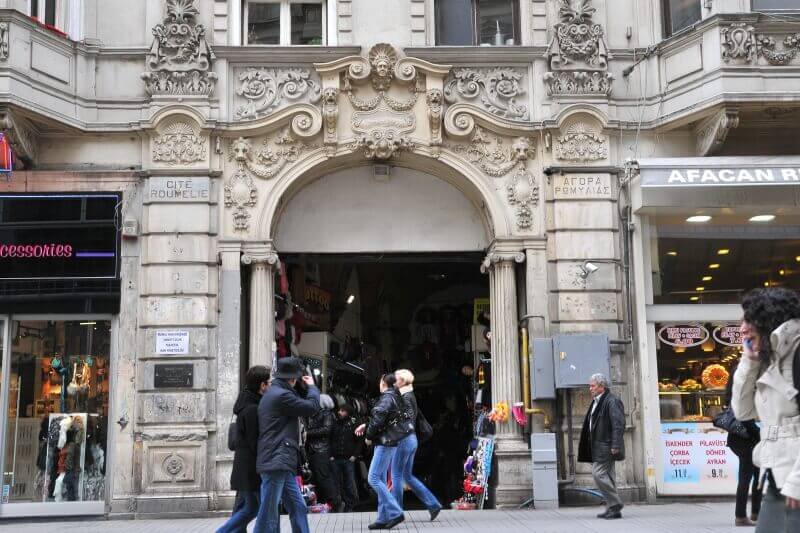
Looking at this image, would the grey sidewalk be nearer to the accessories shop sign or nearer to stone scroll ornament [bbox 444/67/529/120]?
the accessories shop sign

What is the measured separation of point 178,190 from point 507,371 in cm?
530

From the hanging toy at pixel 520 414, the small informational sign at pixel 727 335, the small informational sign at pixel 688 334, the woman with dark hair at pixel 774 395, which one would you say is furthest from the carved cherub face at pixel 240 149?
the woman with dark hair at pixel 774 395

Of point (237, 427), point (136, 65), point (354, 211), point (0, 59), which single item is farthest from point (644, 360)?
point (0, 59)

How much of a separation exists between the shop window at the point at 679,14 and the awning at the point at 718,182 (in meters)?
2.10

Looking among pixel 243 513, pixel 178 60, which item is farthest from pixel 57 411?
pixel 243 513

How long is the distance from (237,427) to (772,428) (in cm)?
547

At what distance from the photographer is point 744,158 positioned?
13.6 meters

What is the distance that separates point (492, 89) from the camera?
14.3 meters

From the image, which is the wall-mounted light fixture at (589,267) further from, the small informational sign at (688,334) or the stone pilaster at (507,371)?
the small informational sign at (688,334)

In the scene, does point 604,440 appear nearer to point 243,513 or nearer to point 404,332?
point 243,513

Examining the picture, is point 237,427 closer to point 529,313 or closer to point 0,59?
point 529,313

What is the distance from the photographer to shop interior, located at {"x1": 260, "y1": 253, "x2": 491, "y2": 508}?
51.1 feet

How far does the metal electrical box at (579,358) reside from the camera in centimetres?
1315

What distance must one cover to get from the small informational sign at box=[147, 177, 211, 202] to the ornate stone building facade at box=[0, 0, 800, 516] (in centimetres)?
3
